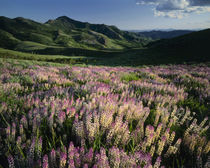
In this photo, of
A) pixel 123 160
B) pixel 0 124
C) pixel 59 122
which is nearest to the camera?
pixel 123 160

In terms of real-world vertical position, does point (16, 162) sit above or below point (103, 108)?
below

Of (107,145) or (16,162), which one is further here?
(107,145)

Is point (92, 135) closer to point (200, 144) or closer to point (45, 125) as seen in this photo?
point (45, 125)

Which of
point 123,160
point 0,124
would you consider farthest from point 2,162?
point 123,160

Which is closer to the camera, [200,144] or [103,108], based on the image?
[200,144]

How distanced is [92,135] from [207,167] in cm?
131

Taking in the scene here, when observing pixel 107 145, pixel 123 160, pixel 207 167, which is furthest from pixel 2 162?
pixel 207 167

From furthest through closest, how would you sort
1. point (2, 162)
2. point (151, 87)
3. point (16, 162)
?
point (151, 87)
point (2, 162)
point (16, 162)

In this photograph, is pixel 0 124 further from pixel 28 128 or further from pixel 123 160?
pixel 123 160

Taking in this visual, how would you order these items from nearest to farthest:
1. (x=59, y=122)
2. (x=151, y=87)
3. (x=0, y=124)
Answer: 1. (x=59, y=122)
2. (x=0, y=124)
3. (x=151, y=87)

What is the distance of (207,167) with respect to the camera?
1.55 meters

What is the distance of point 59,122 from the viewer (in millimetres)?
2285

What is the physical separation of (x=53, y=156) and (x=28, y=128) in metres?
1.17

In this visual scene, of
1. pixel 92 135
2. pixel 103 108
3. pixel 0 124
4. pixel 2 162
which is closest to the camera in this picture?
pixel 2 162
